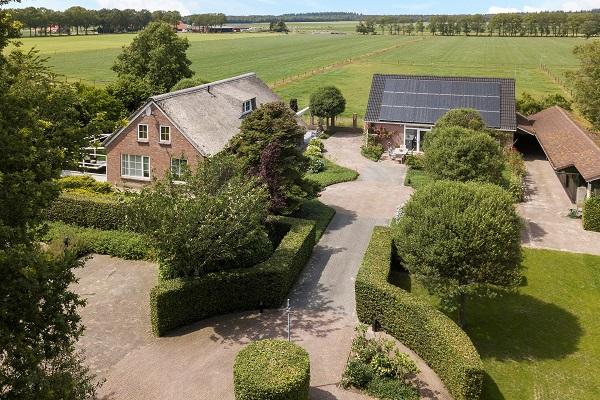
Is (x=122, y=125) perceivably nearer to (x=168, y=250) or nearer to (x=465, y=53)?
(x=168, y=250)

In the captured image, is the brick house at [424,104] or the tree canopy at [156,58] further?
the tree canopy at [156,58]

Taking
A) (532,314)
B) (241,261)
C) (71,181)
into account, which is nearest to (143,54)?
(71,181)

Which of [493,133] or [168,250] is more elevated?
[493,133]

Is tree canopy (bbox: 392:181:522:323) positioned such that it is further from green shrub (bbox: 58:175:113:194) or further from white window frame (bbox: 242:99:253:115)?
white window frame (bbox: 242:99:253:115)

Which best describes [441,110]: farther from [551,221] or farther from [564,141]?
[551,221]

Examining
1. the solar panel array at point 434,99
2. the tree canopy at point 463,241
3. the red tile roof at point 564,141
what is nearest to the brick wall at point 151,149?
the tree canopy at point 463,241

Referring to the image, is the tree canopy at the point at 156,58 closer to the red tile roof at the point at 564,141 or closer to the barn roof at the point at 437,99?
the barn roof at the point at 437,99

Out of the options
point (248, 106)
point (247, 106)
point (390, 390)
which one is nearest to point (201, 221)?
point (390, 390)

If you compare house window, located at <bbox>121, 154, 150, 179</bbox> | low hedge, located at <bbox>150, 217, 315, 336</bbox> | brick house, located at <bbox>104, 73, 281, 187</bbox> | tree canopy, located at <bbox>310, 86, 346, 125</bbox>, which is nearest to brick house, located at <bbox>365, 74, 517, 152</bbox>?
tree canopy, located at <bbox>310, 86, 346, 125</bbox>
